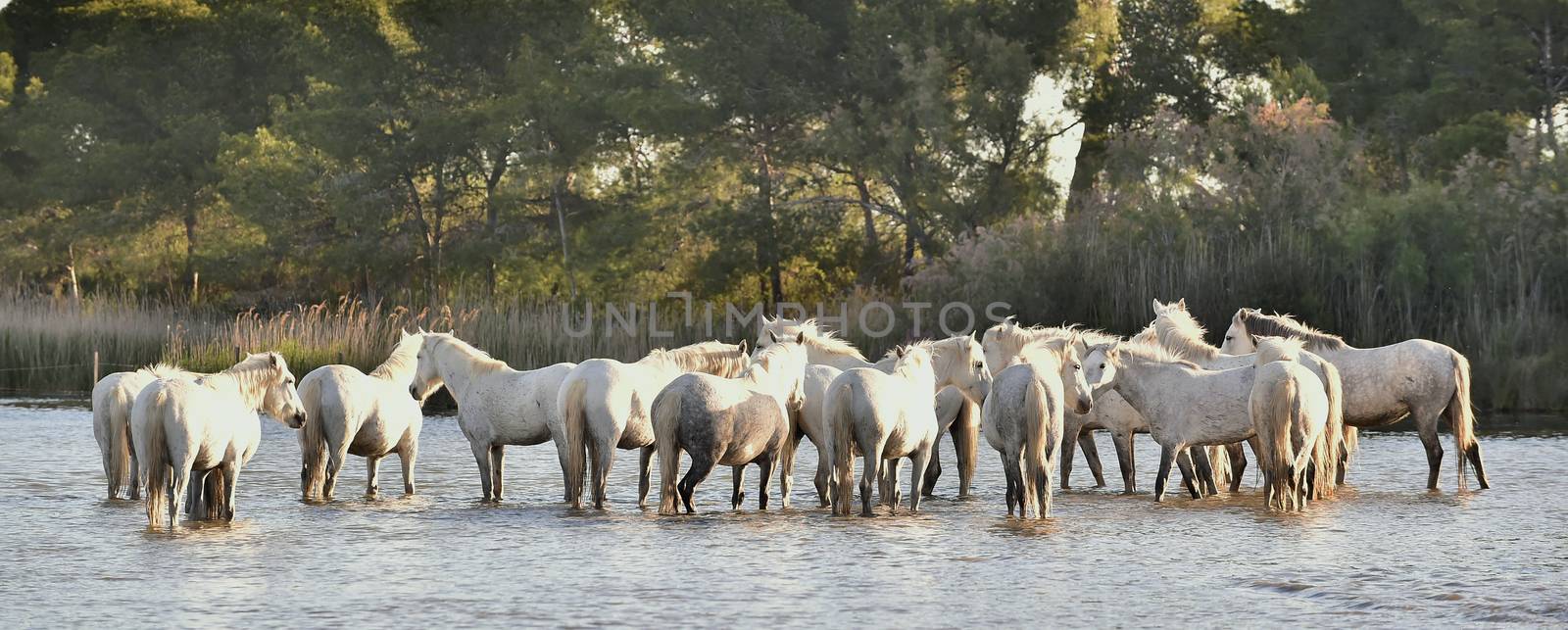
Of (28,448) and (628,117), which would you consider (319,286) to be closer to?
(628,117)

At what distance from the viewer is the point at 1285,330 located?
1507 cm

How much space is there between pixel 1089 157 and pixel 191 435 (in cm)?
2556

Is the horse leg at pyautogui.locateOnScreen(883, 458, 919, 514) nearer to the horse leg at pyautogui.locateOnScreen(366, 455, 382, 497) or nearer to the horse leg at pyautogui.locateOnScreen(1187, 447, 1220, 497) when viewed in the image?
the horse leg at pyautogui.locateOnScreen(1187, 447, 1220, 497)

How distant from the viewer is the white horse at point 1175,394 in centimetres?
1248

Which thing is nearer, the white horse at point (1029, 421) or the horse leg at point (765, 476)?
the white horse at point (1029, 421)

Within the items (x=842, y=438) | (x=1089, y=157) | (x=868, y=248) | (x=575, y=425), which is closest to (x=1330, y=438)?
(x=842, y=438)

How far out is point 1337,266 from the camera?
23.0m

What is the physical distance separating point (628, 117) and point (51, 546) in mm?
26069

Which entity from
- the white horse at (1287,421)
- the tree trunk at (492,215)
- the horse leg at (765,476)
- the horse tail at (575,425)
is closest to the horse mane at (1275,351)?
the white horse at (1287,421)

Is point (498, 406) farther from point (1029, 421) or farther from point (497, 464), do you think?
point (1029, 421)

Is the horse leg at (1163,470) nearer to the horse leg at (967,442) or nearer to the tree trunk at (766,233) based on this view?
the horse leg at (967,442)

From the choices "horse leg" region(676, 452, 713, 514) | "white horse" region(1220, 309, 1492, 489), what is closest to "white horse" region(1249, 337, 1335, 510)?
"white horse" region(1220, 309, 1492, 489)

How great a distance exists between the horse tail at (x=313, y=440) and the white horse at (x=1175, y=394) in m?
5.39

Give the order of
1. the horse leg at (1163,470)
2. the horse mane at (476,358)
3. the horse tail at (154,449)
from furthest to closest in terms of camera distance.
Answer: the horse mane at (476,358)
the horse leg at (1163,470)
the horse tail at (154,449)
